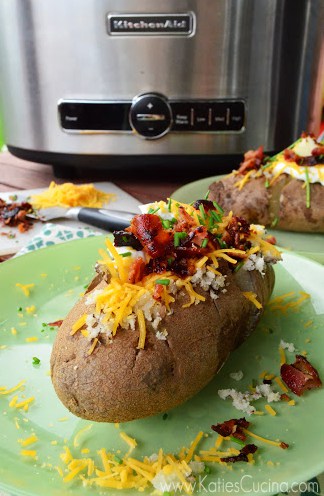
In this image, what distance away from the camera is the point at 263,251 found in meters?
1.09

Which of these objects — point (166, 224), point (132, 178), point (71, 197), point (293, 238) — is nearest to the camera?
point (166, 224)

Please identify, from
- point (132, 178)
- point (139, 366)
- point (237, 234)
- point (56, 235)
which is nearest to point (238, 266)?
point (237, 234)

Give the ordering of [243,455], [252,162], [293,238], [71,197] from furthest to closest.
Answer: [71,197] → [252,162] → [293,238] → [243,455]

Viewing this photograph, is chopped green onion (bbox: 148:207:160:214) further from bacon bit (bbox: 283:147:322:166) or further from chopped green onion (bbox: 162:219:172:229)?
bacon bit (bbox: 283:147:322:166)

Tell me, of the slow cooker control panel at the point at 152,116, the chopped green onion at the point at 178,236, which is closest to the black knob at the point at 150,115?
the slow cooker control panel at the point at 152,116

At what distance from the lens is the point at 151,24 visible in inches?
70.0

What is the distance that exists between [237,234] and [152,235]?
18 centimetres

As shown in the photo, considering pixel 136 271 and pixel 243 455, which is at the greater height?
pixel 136 271

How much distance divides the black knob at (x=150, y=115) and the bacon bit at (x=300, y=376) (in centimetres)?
114

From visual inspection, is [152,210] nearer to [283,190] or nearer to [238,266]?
[238,266]

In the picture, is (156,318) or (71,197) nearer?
(156,318)

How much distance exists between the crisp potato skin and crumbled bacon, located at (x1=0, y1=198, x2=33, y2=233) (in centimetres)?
56

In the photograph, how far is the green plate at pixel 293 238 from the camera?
146 cm

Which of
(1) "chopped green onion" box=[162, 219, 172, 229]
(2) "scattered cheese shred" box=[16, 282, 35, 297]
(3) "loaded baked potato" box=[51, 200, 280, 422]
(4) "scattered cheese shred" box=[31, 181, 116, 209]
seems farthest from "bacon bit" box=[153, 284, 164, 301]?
(4) "scattered cheese shred" box=[31, 181, 116, 209]
